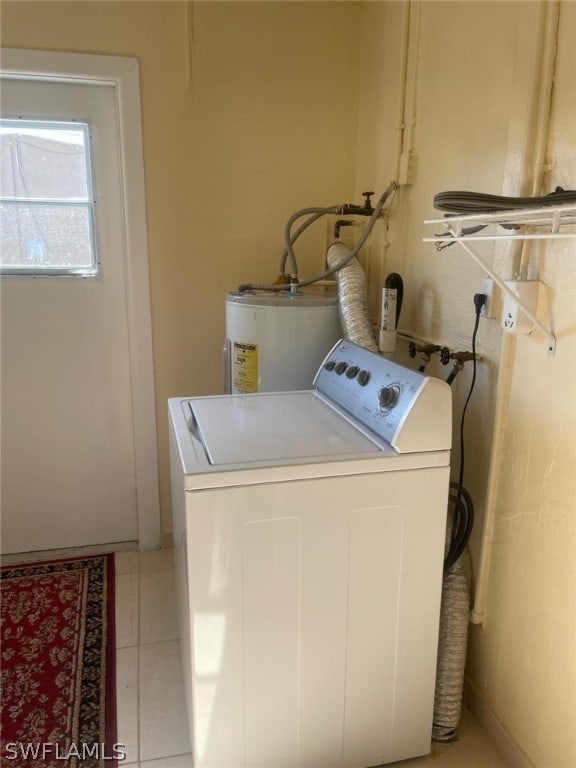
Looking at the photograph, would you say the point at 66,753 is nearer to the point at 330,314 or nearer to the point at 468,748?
the point at 468,748

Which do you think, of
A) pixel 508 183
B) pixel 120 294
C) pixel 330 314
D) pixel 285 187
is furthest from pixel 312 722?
pixel 285 187

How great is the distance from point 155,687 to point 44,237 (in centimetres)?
167

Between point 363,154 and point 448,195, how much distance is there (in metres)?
1.35

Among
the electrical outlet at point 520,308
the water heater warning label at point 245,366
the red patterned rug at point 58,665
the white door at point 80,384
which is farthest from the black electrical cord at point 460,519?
the white door at point 80,384

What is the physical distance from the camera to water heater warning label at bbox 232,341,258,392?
193 centimetres

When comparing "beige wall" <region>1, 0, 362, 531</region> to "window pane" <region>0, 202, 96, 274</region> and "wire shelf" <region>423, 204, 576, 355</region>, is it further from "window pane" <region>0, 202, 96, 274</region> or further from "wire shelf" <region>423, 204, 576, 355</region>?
"wire shelf" <region>423, 204, 576, 355</region>

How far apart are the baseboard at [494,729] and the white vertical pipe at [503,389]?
0.25 metres

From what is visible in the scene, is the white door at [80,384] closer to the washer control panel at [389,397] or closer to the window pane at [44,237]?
the window pane at [44,237]

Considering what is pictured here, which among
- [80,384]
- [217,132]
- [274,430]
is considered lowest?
[80,384]

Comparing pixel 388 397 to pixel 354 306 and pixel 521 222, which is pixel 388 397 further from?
pixel 354 306

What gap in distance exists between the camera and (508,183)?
1.40m

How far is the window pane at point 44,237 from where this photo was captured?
221 cm

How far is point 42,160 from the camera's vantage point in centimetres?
218

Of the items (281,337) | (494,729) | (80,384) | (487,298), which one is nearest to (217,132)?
(281,337)
